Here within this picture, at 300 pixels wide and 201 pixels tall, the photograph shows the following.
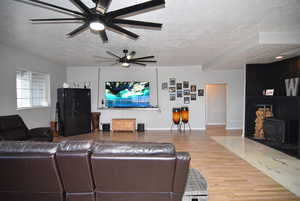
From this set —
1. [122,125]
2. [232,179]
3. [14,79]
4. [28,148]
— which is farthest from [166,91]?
[28,148]

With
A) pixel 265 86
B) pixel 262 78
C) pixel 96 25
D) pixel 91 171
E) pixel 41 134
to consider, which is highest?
pixel 96 25

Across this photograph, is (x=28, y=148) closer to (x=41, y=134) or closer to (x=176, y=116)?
(x=41, y=134)

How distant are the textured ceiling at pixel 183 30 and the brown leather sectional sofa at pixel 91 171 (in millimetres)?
1924

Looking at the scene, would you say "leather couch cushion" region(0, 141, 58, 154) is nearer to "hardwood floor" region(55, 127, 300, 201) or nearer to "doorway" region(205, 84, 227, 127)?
"hardwood floor" region(55, 127, 300, 201)

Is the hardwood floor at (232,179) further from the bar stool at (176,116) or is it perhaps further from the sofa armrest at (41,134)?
the sofa armrest at (41,134)

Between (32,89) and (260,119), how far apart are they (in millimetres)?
7468

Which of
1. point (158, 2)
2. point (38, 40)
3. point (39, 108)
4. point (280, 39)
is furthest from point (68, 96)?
point (280, 39)

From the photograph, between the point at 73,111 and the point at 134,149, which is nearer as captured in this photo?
the point at 134,149

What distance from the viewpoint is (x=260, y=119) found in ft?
16.6

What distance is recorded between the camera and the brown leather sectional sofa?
1.56 meters

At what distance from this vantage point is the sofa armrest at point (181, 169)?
154 cm

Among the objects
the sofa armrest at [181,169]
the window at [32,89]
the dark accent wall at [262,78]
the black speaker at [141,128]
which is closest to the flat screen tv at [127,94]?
the black speaker at [141,128]

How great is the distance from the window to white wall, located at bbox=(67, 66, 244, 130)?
1268 millimetres

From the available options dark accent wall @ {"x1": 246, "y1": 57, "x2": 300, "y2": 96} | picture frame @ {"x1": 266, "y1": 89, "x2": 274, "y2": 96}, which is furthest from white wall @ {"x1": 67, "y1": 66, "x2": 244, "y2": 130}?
picture frame @ {"x1": 266, "y1": 89, "x2": 274, "y2": 96}
